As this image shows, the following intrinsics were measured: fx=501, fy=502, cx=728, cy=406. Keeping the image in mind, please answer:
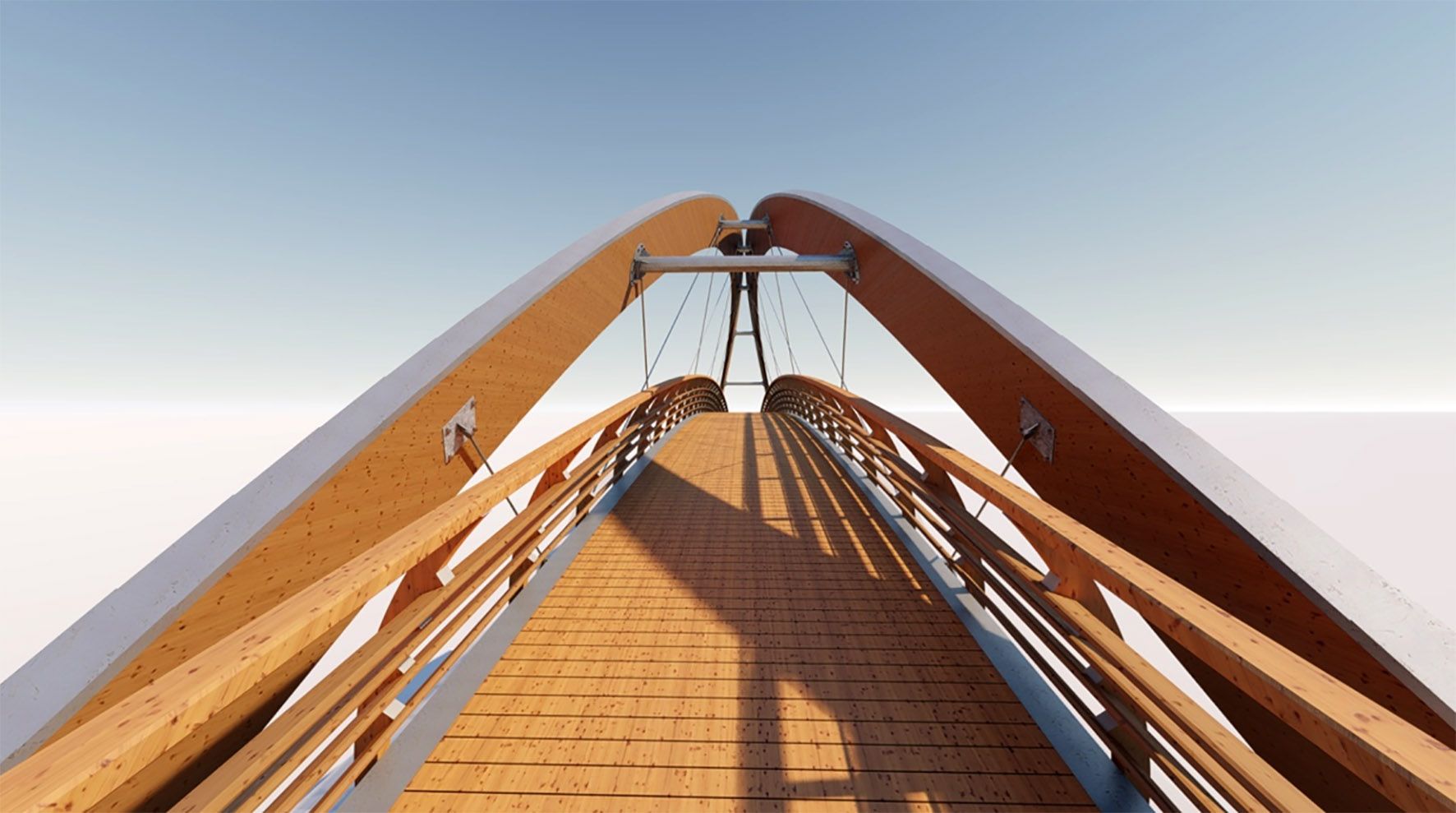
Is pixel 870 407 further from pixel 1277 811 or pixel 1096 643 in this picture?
pixel 1277 811

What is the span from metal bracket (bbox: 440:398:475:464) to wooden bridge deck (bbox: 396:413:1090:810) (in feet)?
4.35

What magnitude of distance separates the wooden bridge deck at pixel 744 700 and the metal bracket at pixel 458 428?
133 cm

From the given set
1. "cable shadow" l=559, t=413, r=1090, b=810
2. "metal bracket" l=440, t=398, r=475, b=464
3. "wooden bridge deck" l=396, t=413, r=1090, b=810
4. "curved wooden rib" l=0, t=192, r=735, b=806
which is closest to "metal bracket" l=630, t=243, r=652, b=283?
"curved wooden rib" l=0, t=192, r=735, b=806

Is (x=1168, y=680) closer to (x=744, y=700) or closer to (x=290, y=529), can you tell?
(x=744, y=700)

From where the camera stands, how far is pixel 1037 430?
3.53 m

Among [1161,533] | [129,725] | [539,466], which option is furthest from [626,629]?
[1161,533]

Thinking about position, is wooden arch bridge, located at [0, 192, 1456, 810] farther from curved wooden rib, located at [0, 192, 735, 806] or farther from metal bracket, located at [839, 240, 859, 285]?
metal bracket, located at [839, 240, 859, 285]

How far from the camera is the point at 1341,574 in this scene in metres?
1.97

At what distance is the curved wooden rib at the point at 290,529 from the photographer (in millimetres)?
1986

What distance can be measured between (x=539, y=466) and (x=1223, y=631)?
3141 mm

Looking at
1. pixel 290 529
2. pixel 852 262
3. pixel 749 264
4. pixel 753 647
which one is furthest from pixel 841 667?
pixel 852 262

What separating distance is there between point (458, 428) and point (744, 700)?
2958 millimetres

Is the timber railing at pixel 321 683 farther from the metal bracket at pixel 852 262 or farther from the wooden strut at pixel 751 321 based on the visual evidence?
the wooden strut at pixel 751 321

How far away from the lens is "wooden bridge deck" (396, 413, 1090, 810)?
206cm
